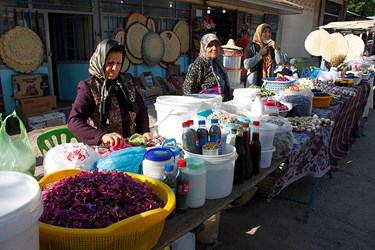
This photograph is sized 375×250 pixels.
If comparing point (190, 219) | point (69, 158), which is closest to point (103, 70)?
point (69, 158)

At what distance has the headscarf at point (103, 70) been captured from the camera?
7.30 ft

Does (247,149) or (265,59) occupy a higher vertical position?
(265,59)

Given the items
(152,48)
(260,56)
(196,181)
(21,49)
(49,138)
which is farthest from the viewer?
(152,48)

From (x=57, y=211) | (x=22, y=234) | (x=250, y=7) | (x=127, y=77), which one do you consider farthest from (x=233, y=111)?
(x=250, y=7)

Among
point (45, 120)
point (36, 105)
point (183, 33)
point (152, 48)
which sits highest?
point (183, 33)

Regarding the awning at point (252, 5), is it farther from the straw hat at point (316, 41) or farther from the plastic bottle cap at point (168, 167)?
the plastic bottle cap at point (168, 167)

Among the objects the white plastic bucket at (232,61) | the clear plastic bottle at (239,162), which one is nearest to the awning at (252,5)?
the white plastic bucket at (232,61)

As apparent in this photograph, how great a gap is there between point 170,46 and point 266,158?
709 cm

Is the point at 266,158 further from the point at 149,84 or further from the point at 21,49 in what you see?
the point at 149,84

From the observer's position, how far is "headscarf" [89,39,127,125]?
2.22 m

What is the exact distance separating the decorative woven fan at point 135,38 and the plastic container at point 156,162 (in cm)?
657

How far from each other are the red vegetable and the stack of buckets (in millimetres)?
8263

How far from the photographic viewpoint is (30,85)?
18.9ft

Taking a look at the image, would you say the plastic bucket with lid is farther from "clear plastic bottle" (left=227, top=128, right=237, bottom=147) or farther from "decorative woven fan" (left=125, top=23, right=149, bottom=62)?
"decorative woven fan" (left=125, top=23, right=149, bottom=62)
